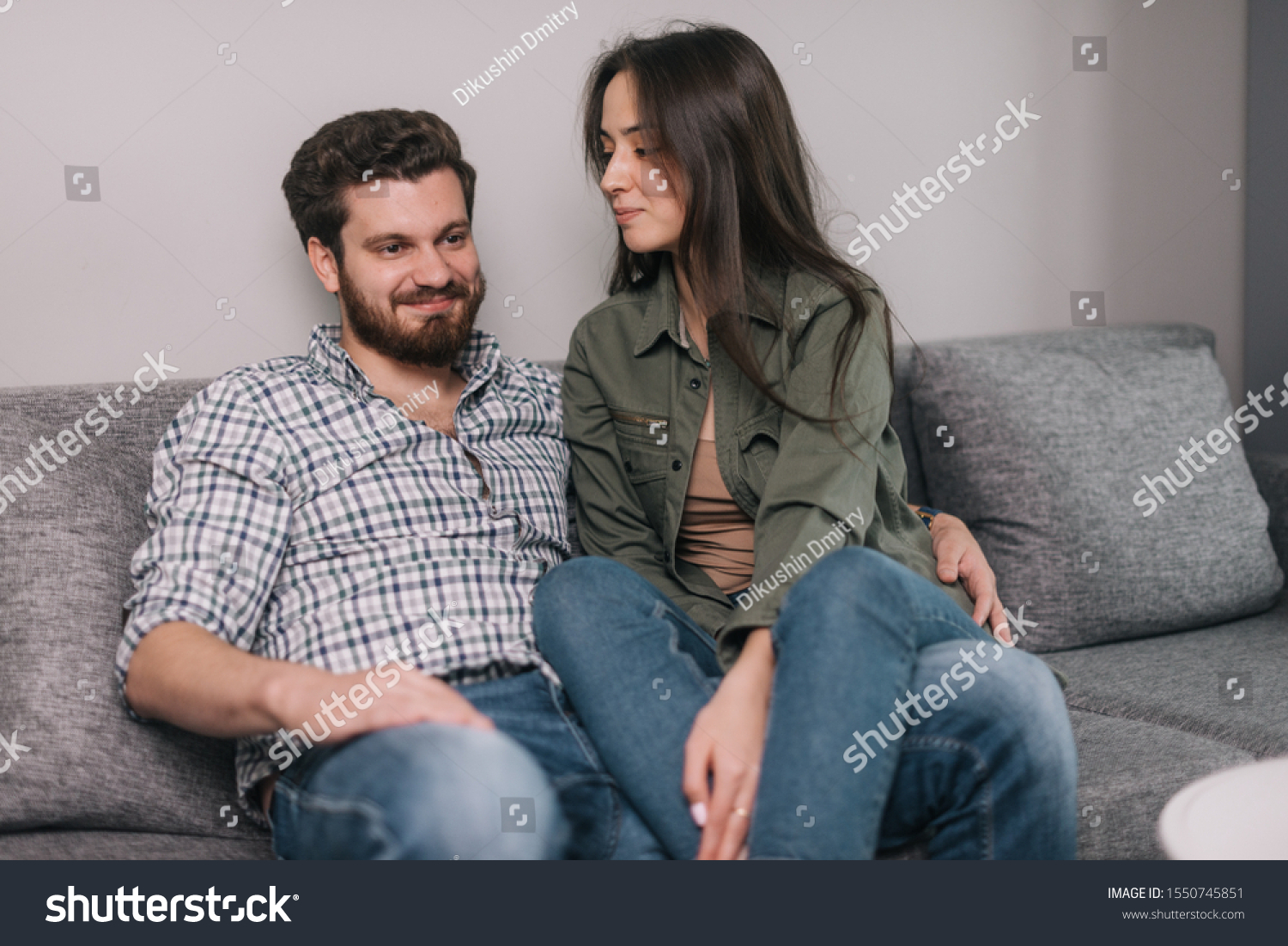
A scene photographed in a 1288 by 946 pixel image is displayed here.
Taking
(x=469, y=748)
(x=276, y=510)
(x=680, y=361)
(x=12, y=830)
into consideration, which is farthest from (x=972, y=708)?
(x=12, y=830)

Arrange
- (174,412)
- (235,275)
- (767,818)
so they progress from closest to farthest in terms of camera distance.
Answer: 1. (767,818)
2. (174,412)
3. (235,275)

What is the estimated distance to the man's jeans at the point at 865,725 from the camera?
0.78 m

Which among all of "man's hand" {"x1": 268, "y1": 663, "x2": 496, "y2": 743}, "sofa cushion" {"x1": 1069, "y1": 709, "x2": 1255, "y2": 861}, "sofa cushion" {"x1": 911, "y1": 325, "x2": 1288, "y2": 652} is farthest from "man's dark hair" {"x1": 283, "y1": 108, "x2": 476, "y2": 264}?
"sofa cushion" {"x1": 1069, "y1": 709, "x2": 1255, "y2": 861}

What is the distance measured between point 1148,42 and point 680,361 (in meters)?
1.34

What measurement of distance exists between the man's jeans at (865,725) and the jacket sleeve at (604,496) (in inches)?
10.6

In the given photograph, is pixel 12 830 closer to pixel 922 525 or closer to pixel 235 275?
pixel 235 275

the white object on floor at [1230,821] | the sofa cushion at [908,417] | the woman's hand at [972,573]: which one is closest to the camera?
the white object on floor at [1230,821]

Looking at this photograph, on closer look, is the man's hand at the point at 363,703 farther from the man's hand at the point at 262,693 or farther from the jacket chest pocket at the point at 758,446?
the jacket chest pocket at the point at 758,446

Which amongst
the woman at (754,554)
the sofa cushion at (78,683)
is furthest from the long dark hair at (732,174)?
the sofa cushion at (78,683)

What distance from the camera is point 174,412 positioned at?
123 centimetres

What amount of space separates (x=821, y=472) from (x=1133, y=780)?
1.50ft

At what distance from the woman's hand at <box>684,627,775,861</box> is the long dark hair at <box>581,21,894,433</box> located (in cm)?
40

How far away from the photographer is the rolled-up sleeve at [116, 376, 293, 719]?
961mm

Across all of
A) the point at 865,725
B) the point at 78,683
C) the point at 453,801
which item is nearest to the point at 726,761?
the point at 865,725
